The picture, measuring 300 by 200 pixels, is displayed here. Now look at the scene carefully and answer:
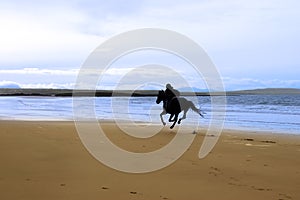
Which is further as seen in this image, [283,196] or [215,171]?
[215,171]

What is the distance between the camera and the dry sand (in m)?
5.06

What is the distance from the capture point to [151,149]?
8820 millimetres

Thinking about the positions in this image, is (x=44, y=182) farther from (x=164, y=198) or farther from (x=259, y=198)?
(x=259, y=198)

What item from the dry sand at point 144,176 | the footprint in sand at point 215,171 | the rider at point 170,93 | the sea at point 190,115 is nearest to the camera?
the dry sand at point 144,176

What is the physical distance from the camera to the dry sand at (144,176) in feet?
16.6

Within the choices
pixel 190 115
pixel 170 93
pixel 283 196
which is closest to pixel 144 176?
pixel 283 196

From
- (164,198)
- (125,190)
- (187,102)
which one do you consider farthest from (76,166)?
(187,102)

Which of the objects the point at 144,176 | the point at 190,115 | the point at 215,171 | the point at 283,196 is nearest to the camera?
the point at 283,196

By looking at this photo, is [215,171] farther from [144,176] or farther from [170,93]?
[170,93]

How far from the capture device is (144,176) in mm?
6086

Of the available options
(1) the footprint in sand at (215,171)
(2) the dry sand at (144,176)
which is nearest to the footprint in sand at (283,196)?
(2) the dry sand at (144,176)

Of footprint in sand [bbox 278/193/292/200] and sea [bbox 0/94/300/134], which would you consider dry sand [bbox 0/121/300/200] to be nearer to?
footprint in sand [bbox 278/193/292/200]

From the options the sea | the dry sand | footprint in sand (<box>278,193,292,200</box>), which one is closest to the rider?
the sea

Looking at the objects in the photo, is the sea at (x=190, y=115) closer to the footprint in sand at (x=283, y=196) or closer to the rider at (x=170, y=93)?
the rider at (x=170, y=93)
